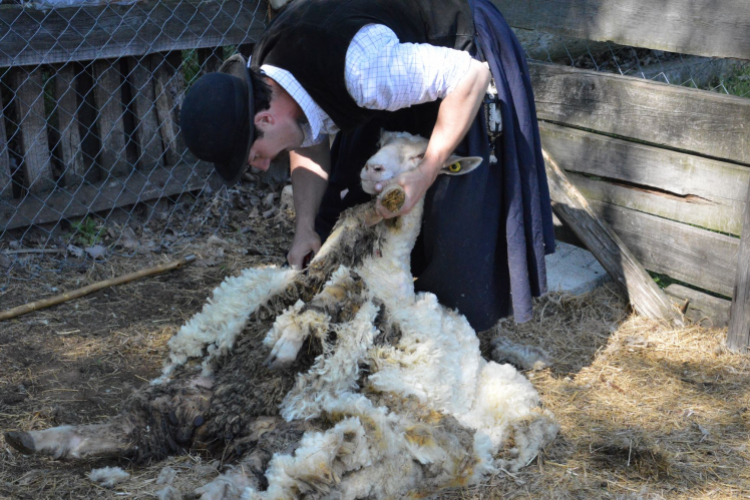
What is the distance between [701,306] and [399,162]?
2290mm

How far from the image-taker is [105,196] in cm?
486

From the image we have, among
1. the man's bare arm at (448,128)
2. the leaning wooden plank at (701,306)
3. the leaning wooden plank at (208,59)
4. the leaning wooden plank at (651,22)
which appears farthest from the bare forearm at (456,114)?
the leaning wooden plank at (208,59)

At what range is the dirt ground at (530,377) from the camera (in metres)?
2.79

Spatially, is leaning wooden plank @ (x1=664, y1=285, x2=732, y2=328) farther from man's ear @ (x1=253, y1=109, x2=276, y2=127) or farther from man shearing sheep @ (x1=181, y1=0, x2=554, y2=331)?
man's ear @ (x1=253, y1=109, x2=276, y2=127)

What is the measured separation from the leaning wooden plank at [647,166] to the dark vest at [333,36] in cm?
182

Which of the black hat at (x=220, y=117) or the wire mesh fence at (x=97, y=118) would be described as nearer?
the black hat at (x=220, y=117)

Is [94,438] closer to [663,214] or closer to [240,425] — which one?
[240,425]

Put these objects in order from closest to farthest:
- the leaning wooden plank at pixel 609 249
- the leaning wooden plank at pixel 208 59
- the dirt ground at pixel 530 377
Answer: the dirt ground at pixel 530 377, the leaning wooden plank at pixel 609 249, the leaning wooden plank at pixel 208 59

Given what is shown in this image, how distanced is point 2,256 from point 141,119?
4.39 feet

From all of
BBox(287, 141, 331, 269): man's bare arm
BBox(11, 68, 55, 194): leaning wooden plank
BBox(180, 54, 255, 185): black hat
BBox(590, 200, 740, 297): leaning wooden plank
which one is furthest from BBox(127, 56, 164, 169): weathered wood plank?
BBox(590, 200, 740, 297): leaning wooden plank

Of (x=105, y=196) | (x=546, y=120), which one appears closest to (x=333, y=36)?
(x=546, y=120)

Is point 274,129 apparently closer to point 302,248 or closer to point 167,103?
point 302,248

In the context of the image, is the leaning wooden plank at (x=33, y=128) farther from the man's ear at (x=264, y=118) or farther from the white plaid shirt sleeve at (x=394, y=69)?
the white plaid shirt sleeve at (x=394, y=69)

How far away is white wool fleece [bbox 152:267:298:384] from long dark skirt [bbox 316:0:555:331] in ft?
2.18
